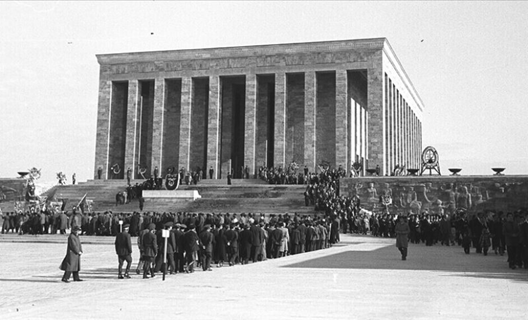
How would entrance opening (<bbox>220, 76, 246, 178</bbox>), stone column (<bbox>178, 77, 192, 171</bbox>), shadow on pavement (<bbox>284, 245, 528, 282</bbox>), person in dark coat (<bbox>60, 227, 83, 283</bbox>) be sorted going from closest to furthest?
person in dark coat (<bbox>60, 227, 83, 283</bbox>)
shadow on pavement (<bbox>284, 245, 528, 282</bbox>)
stone column (<bbox>178, 77, 192, 171</bbox>)
entrance opening (<bbox>220, 76, 246, 178</bbox>)

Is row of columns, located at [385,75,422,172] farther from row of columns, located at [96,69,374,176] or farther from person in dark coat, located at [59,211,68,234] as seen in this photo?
person in dark coat, located at [59,211,68,234]

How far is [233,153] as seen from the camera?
160 feet

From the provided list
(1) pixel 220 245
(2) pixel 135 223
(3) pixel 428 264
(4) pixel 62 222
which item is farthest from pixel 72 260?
(4) pixel 62 222

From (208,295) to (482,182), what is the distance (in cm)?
2779

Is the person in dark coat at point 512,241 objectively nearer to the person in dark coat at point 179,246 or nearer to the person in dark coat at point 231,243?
the person in dark coat at point 231,243

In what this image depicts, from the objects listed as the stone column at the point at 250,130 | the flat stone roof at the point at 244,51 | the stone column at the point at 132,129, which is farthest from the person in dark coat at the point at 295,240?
the stone column at the point at 132,129

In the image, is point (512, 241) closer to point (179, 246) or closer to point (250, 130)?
point (179, 246)

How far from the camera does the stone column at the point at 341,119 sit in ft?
140

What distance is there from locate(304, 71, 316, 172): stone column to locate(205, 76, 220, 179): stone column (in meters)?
6.55

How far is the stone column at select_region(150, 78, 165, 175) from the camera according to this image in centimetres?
4609

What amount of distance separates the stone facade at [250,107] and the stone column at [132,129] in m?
0.08

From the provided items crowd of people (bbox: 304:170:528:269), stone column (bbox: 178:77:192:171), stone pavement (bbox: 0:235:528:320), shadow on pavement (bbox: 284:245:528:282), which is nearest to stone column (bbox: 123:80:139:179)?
stone column (bbox: 178:77:192:171)

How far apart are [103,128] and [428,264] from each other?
36.9 m

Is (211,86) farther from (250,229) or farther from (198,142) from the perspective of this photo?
(250,229)
